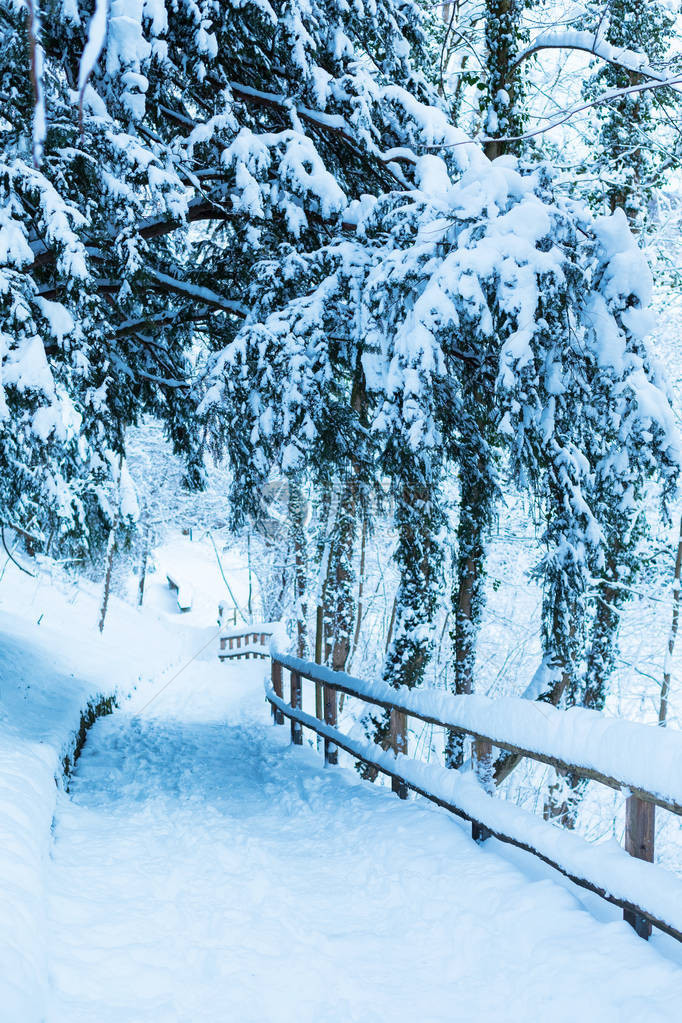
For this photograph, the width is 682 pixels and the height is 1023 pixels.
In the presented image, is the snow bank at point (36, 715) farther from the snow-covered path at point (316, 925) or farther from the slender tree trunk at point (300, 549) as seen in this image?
the slender tree trunk at point (300, 549)

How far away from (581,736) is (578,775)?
23 centimetres

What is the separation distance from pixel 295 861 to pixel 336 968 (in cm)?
152

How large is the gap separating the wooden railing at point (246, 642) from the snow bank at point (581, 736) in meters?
19.7

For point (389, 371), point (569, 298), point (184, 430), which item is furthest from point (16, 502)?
point (569, 298)

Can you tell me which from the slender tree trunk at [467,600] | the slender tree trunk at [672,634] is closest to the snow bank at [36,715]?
the slender tree trunk at [467,600]

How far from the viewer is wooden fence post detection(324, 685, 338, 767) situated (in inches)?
319

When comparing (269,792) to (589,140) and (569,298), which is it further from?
(589,140)

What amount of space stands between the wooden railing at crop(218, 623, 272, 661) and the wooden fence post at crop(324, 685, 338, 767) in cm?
1601

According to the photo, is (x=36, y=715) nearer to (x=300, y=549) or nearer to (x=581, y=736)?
(x=581, y=736)

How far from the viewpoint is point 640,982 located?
125 inches

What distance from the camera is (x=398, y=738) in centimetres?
667

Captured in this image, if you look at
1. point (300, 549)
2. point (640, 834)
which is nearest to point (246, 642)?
point (300, 549)

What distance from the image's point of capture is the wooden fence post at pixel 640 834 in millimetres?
3587

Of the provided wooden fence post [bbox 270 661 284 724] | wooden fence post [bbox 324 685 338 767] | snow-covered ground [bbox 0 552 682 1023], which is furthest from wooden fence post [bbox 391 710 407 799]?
wooden fence post [bbox 270 661 284 724]
